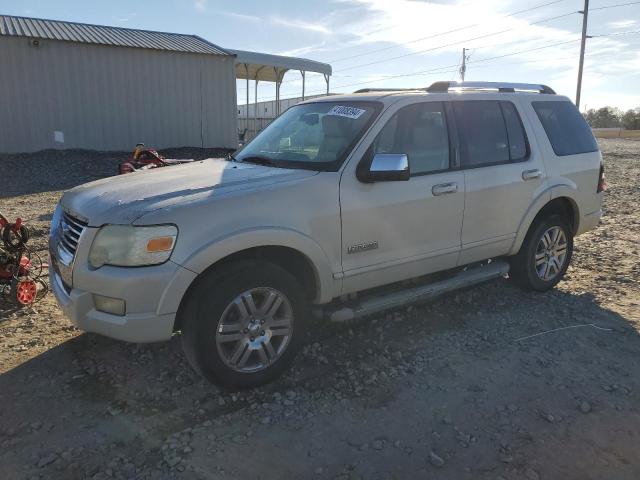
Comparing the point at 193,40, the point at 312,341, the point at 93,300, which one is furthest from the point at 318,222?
the point at 193,40

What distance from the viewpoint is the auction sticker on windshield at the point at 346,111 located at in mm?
3953

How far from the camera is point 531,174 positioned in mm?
4742

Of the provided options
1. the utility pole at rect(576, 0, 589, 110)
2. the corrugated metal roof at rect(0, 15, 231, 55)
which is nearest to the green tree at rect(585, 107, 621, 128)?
the utility pole at rect(576, 0, 589, 110)

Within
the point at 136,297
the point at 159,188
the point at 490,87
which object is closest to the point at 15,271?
the point at 159,188

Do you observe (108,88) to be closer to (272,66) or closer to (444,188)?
(272,66)

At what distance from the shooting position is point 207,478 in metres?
2.59

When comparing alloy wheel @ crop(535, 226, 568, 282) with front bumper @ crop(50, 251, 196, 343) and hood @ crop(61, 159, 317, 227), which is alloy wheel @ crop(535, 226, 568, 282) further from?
front bumper @ crop(50, 251, 196, 343)

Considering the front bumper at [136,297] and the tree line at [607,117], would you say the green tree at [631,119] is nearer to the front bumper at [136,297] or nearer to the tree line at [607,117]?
the tree line at [607,117]

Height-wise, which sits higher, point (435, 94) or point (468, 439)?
point (435, 94)

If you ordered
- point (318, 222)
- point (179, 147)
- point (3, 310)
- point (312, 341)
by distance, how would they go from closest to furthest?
1. point (318, 222)
2. point (312, 341)
3. point (3, 310)
4. point (179, 147)

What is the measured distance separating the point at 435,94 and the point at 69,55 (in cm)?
1661

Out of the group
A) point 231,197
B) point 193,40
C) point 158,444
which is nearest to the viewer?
point 158,444

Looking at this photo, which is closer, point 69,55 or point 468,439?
point 468,439

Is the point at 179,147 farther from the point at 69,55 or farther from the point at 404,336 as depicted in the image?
the point at 404,336
